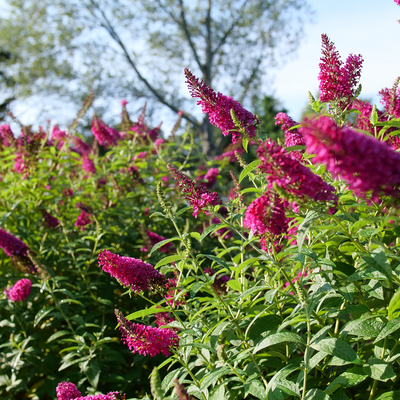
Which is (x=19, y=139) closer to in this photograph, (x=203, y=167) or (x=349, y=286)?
(x=203, y=167)

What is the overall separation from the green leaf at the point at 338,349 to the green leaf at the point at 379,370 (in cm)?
16

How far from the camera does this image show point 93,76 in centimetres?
A: 2270

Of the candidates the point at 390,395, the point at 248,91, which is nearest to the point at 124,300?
the point at 390,395

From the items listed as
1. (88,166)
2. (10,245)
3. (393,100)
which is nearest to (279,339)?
(393,100)

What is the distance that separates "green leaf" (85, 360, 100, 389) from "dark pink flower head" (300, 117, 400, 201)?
2.30 metres

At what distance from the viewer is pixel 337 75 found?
2.10 m

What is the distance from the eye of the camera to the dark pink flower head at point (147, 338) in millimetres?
1929

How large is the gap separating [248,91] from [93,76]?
9.63 metres

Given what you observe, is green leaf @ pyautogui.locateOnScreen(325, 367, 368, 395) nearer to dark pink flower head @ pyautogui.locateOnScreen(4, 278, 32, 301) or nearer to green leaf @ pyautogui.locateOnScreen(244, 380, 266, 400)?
green leaf @ pyautogui.locateOnScreen(244, 380, 266, 400)

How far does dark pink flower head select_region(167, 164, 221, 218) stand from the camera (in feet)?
6.46

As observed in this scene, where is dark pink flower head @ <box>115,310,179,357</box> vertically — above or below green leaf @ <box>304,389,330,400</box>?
below

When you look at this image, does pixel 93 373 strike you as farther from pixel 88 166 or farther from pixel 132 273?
pixel 88 166

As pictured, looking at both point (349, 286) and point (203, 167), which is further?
point (203, 167)

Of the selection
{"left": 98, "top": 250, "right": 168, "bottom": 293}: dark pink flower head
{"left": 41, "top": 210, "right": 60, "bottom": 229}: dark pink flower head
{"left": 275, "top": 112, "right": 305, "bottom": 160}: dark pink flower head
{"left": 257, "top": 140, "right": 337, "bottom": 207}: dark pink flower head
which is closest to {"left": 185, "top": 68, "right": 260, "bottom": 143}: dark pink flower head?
{"left": 275, "top": 112, "right": 305, "bottom": 160}: dark pink flower head
